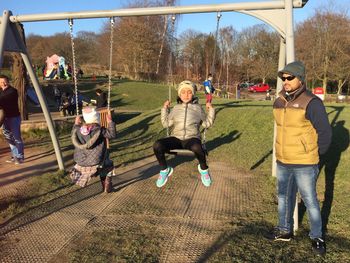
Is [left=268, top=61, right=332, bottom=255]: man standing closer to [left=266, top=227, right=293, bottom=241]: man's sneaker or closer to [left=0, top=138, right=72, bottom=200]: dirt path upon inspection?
[left=266, top=227, right=293, bottom=241]: man's sneaker

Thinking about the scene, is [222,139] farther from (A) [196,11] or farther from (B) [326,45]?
(B) [326,45]

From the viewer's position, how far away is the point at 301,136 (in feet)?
12.2

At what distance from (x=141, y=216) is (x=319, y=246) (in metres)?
2.19

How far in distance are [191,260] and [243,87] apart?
161ft

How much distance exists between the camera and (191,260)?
3660mm

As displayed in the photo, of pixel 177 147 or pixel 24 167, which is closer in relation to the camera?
pixel 177 147

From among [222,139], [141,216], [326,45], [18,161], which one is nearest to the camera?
[141,216]

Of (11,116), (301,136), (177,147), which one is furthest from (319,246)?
(11,116)

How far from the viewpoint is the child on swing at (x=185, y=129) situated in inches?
198

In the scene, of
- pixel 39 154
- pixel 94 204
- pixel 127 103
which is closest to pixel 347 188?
pixel 94 204

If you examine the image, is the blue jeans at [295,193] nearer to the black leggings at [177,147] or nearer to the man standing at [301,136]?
the man standing at [301,136]

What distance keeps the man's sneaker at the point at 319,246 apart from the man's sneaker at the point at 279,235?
290 millimetres

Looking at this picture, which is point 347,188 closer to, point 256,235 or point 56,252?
point 256,235

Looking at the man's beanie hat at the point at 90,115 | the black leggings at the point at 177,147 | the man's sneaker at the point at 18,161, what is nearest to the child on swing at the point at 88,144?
the man's beanie hat at the point at 90,115
